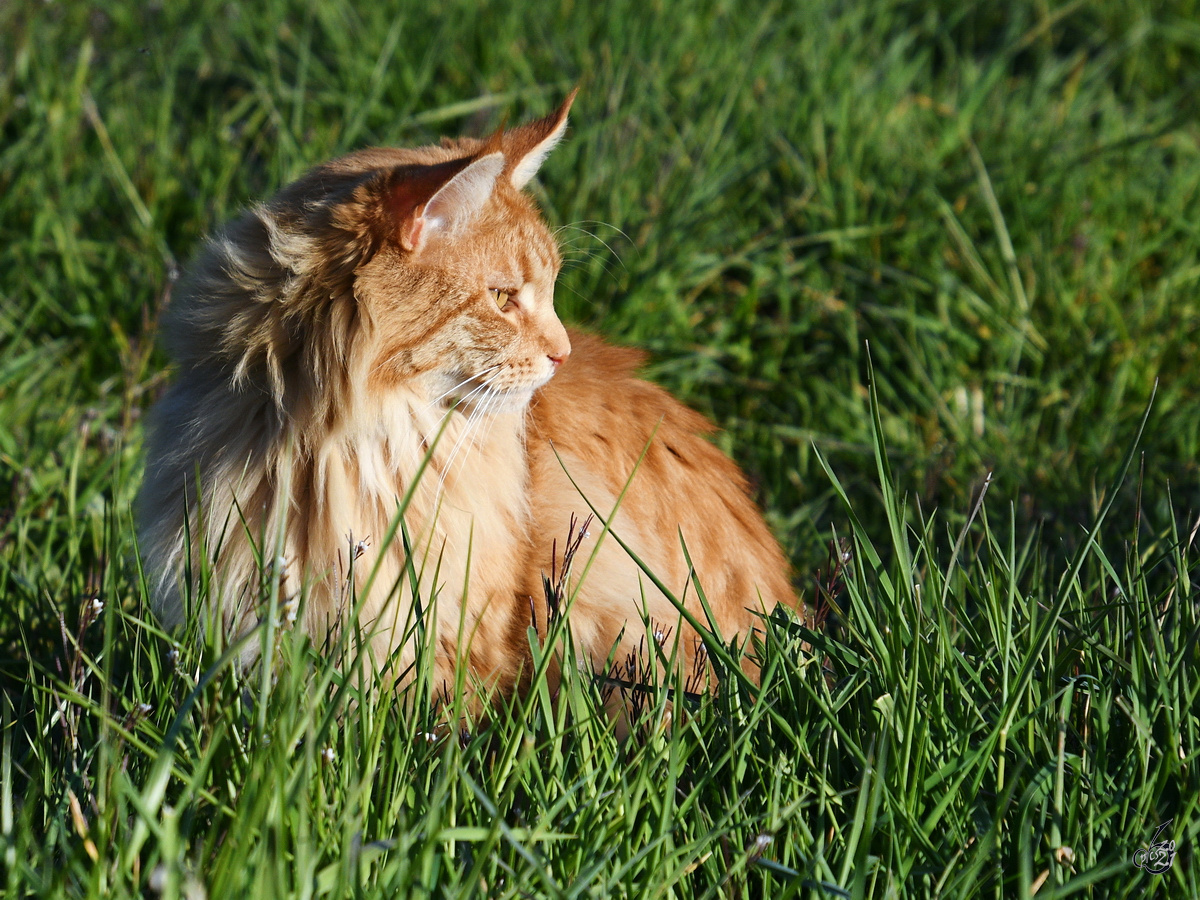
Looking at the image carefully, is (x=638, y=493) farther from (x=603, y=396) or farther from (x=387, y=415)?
(x=387, y=415)

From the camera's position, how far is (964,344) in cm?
317

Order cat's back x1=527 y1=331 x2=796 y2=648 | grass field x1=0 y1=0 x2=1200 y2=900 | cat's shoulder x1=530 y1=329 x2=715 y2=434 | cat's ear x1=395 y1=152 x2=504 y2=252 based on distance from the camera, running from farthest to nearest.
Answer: cat's shoulder x1=530 y1=329 x2=715 y2=434 → cat's back x1=527 y1=331 x2=796 y2=648 → cat's ear x1=395 y1=152 x2=504 y2=252 → grass field x1=0 y1=0 x2=1200 y2=900

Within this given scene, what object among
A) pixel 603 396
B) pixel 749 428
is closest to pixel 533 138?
pixel 603 396

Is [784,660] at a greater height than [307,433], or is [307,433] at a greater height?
[307,433]

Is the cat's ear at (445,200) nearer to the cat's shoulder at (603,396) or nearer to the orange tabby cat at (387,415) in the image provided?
the orange tabby cat at (387,415)

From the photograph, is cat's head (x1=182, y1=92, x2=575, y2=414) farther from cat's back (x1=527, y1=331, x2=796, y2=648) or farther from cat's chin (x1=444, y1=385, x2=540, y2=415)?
cat's back (x1=527, y1=331, x2=796, y2=648)

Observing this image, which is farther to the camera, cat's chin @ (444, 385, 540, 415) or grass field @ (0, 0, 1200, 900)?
cat's chin @ (444, 385, 540, 415)

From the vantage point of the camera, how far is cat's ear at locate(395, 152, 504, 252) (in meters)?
1.61

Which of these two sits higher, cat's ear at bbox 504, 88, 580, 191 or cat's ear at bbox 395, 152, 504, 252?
cat's ear at bbox 504, 88, 580, 191

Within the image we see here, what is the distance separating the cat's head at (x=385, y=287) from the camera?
5.50ft

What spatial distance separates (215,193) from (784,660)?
97.7 inches

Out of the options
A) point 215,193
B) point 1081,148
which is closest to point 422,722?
point 215,193

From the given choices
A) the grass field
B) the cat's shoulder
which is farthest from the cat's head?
the grass field

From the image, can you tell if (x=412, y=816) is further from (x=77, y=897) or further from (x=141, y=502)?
(x=141, y=502)
